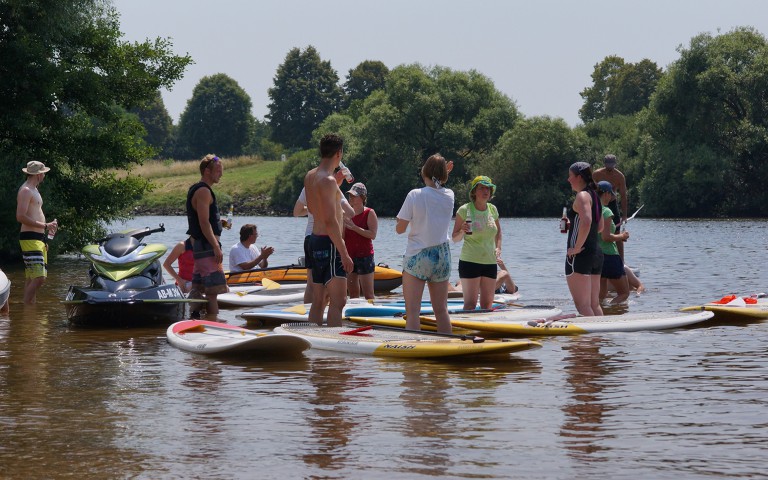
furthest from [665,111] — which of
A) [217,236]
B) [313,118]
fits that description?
[313,118]

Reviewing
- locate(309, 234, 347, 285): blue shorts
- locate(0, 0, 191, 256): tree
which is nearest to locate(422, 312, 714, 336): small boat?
locate(309, 234, 347, 285): blue shorts

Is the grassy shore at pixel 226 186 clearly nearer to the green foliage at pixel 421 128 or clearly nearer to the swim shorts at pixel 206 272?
the green foliage at pixel 421 128

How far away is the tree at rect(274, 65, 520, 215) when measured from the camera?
70.8m

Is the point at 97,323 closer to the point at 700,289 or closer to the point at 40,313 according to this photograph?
the point at 40,313

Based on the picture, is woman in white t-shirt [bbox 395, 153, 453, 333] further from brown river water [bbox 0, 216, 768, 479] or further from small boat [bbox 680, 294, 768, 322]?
small boat [bbox 680, 294, 768, 322]

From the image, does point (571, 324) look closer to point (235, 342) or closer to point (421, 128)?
point (235, 342)

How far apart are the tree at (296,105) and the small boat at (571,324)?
12104cm

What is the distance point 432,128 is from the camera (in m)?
71.9

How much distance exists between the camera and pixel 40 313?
13.7 m

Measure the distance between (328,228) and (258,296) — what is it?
5.84m

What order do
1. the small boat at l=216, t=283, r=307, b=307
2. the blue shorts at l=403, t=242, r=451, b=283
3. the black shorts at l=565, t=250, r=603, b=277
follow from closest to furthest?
the blue shorts at l=403, t=242, r=451, b=283
the black shorts at l=565, t=250, r=603, b=277
the small boat at l=216, t=283, r=307, b=307

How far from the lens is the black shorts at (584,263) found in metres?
10.9

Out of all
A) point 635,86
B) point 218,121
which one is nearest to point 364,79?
point 218,121

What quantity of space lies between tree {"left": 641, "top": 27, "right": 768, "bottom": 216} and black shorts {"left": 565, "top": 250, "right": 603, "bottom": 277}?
48.9 m
